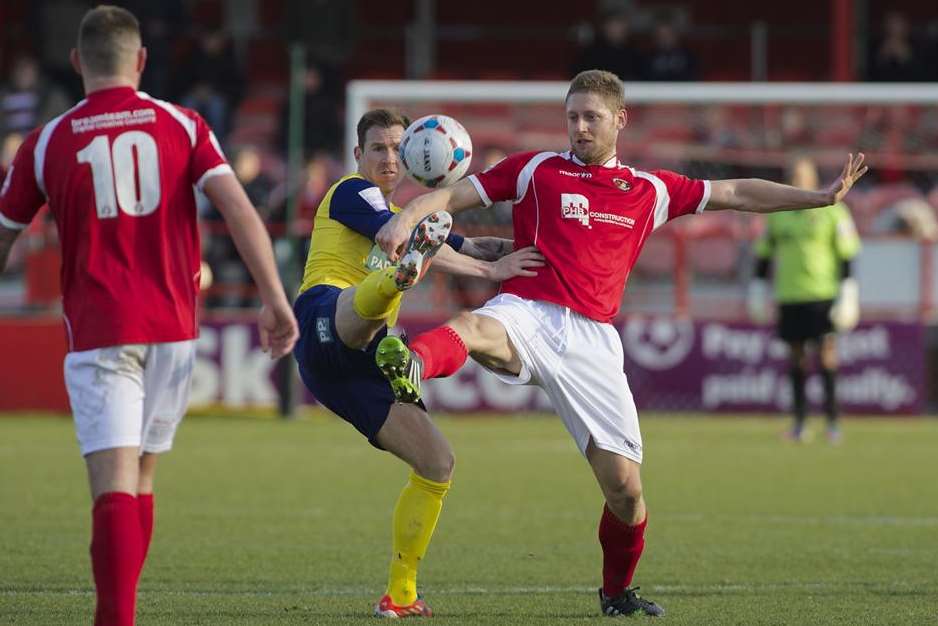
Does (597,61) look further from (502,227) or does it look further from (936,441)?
(936,441)

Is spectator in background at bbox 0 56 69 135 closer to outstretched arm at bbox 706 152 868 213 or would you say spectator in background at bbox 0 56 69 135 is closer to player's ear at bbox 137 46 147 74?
outstretched arm at bbox 706 152 868 213

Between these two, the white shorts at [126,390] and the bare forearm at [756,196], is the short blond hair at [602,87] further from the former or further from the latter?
the white shorts at [126,390]

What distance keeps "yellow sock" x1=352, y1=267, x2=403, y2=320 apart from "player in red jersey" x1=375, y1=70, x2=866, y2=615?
123mm

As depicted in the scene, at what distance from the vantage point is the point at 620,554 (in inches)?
260

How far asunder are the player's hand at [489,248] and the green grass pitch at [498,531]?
1.40 metres

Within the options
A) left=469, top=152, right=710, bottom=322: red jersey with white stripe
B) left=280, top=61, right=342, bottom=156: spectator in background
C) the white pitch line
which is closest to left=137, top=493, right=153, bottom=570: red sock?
the white pitch line

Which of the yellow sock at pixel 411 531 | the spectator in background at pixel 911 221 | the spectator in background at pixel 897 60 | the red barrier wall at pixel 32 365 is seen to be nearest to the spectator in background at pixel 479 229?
the red barrier wall at pixel 32 365

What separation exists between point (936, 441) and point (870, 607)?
877 centimetres

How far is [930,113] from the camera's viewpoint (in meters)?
21.9

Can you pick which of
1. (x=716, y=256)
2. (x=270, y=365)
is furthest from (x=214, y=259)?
(x=716, y=256)

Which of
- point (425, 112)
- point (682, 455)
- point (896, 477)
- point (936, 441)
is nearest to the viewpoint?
point (896, 477)

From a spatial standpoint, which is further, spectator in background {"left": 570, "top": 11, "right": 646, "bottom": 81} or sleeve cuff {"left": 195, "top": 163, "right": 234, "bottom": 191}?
spectator in background {"left": 570, "top": 11, "right": 646, "bottom": 81}

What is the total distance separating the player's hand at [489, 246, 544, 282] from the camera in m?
6.61

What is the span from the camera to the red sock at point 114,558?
500 centimetres
